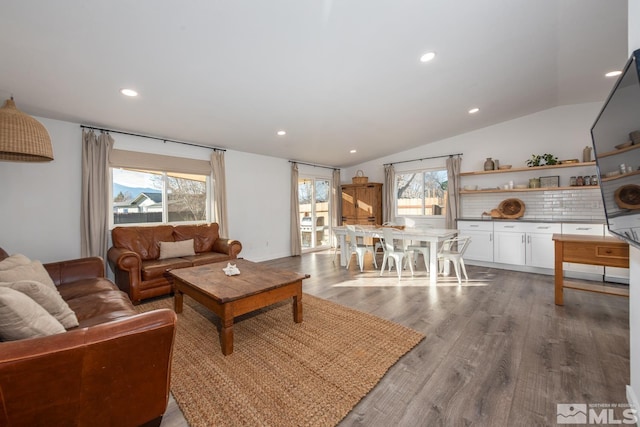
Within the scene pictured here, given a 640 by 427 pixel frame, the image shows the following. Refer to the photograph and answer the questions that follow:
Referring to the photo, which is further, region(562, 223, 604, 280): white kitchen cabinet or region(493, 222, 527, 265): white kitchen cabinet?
region(493, 222, 527, 265): white kitchen cabinet

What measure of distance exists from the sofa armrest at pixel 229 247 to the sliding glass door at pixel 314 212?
258 centimetres

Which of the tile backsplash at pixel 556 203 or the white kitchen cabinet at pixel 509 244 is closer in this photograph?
the tile backsplash at pixel 556 203

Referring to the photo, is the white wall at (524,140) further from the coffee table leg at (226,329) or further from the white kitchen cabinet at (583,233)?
the coffee table leg at (226,329)

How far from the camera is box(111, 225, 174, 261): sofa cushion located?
12.1 feet

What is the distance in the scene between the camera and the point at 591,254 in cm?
279

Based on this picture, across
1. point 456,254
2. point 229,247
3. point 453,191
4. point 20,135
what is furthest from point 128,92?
point 453,191

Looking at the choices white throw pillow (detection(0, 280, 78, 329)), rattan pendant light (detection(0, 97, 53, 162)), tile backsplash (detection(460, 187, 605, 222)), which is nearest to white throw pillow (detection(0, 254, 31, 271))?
white throw pillow (detection(0, 280, 78, 329))

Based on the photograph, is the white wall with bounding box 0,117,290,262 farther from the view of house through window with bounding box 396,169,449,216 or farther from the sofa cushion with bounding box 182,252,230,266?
the view of house through window with bounding box 396,169,449,216

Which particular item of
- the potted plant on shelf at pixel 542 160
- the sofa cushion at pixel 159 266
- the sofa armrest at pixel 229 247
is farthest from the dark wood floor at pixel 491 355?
the potted plant on shelf at pixel 542 160

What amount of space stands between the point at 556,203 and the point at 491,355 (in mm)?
4112

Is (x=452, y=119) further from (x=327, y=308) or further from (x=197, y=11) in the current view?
(x=197, y=11)

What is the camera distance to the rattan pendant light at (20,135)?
1.80 meters

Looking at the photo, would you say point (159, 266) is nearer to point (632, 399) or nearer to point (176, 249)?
point (176, 249)

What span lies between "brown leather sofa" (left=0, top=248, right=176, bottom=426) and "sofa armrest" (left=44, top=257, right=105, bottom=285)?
1994 millimetres
